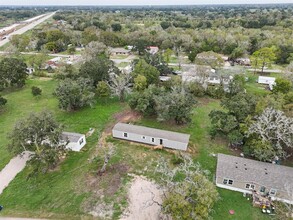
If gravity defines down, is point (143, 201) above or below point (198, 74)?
below

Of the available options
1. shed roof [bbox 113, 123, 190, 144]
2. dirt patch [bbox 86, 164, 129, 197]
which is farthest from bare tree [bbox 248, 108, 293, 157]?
dirt patch [bbox 86, 164, 129, 197]

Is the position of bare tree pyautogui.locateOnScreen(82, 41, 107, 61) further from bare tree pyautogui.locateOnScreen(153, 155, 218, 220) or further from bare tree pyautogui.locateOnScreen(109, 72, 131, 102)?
bare tree pyautogui.locateOnScreen(153, 155, 218, 220)

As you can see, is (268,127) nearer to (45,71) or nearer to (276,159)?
(276,159)

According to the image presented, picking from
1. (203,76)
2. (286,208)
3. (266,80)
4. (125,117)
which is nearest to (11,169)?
(125,117)

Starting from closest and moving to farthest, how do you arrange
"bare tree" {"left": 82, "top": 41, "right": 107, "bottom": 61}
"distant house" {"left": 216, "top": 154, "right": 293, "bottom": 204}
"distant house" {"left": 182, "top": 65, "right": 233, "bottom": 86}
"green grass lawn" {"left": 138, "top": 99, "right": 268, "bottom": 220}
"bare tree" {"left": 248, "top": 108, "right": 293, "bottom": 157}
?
"green grass lawn" {"left": 138, "top": 99, "right": 268, "bottom": 220} < "distant house" {"left": 216, "top": 154, "right": 293, "bottom": 204} < "bare tree" {"left": 248, "top": 108, "right": 293, "bottom": 157} < "distant house" {"left": 182, "top": 65, "right": 233, "bottom": 86} < "bare tree" {"left": 82, "top": 41, "right": 107, "bottom": 61}

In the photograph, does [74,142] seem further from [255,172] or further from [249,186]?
[255,172]

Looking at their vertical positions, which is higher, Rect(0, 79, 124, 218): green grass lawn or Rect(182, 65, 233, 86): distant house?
Rect(182, 65, 233, 86): distant house

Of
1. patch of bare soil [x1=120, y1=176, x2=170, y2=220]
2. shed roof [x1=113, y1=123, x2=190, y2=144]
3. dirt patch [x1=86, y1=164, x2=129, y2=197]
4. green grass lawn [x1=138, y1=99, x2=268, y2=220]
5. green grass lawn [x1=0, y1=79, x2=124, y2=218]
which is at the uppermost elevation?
shed roof [x1=113, y1=123, x2=190, y2=144]

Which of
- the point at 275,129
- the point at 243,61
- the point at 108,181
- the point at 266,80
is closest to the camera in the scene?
the point at 108,181

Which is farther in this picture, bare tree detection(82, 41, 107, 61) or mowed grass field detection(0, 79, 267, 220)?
bare tree detection(82, 41, 107, 61)
